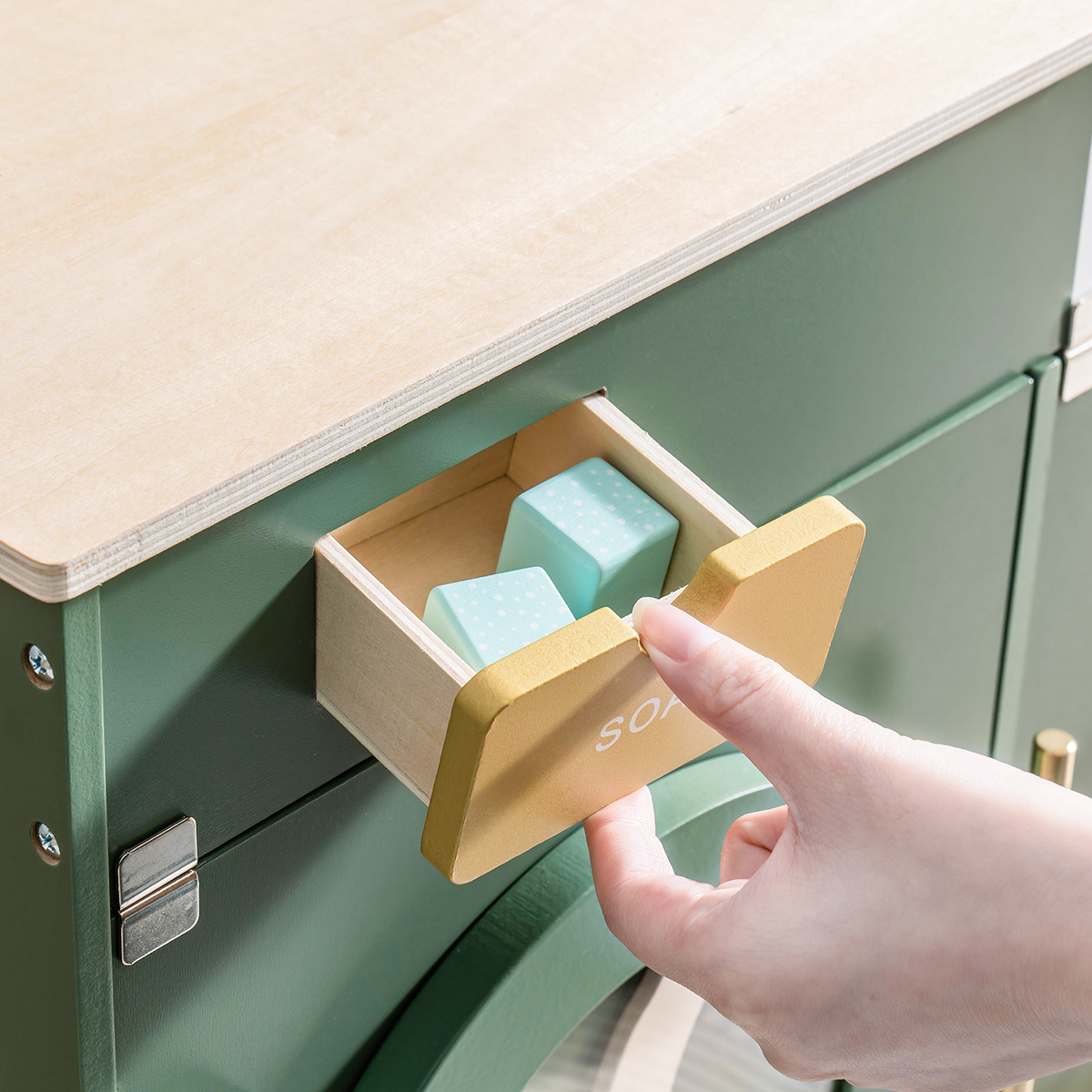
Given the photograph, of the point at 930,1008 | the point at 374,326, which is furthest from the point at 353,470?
the point at 930,1008

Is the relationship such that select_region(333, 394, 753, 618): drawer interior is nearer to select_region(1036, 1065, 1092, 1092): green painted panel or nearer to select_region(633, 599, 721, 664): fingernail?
select_region(633, 599, 721, 664): fingernail

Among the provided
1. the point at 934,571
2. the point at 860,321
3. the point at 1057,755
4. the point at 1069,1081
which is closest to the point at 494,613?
the point at 860,321

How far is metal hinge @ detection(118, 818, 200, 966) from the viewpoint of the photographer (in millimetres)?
536

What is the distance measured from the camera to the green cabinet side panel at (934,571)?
2.64ft

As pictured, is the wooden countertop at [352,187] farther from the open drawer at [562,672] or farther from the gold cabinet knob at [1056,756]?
the gold cabinet knob at [1056,756]

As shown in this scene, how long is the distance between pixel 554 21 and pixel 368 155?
145 mm

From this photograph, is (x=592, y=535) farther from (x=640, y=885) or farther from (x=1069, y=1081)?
(x=1069, y=1081)

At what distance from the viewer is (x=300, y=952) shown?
638 mm

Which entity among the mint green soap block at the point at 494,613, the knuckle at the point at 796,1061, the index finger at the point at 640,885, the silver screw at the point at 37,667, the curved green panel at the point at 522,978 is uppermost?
the silver screw at the point at 37,667

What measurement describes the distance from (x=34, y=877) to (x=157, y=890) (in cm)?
4

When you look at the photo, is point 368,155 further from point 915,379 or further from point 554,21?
point 915,379

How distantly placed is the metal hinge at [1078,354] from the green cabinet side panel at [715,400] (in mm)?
18

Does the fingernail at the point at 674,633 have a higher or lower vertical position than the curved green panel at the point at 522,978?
higher

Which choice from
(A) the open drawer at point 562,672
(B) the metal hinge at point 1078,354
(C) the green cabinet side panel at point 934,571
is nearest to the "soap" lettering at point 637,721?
(A) the open drawer at point 562,672
